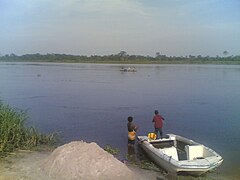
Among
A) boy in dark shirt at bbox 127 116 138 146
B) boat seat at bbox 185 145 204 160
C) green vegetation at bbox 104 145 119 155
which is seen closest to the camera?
boat seat at bbox 185 145 204 160

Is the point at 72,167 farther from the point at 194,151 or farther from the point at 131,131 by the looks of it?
the point at 131,131

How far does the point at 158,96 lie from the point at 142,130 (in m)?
18.0

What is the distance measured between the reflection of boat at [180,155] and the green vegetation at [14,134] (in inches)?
189

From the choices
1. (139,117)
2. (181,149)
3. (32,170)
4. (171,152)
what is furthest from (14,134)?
(139,117)

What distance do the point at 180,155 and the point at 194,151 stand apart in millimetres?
1477

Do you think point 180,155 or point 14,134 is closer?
point 14,134

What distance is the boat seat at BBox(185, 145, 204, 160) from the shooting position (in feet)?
40.8

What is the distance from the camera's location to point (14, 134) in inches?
473

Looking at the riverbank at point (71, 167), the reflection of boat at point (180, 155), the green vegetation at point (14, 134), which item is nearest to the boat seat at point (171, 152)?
the reflection of boat at point (180, 155)

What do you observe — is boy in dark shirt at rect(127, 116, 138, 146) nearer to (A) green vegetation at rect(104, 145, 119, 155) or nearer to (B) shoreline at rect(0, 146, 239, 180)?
(A) green vegetation at rect(104, 145, 119, 155)

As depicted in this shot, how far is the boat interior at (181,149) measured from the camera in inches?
490

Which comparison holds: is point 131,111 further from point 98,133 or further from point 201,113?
point 98,133

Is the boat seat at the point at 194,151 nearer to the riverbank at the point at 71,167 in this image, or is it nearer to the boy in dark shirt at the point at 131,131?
the riverbank at the point at 71,167

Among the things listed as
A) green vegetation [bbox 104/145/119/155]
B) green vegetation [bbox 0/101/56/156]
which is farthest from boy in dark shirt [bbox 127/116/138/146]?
green vegetation [bbox 0/101/56/156]
